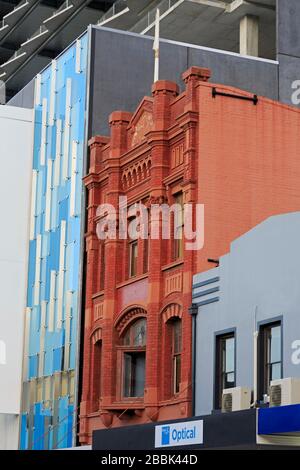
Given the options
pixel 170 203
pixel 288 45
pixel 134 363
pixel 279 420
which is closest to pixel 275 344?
pixel 279 420

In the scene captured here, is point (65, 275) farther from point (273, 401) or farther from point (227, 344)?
point (273, 401)

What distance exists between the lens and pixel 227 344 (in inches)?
1375

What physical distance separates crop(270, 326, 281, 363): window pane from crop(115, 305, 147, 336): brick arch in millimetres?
7326

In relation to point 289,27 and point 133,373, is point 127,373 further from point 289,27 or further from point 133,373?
point 289,27

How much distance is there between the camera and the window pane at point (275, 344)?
32.4m

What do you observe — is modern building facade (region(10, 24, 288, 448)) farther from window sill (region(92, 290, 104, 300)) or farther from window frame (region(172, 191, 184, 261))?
window frame (region(172, 191, 184, 261))

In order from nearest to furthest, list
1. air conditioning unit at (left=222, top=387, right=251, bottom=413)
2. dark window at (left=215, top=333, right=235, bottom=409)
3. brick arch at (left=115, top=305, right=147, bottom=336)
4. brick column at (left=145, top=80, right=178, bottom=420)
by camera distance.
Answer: air conditioning unit at (left=222, top=387, right=251, bottom=413)
dark window at (left=215, top=333, right=235, bottom=409)
brick column at (left=145, top=80, right=178, bottom=420)
brick arch at (left=115, top=305, right=147, bottom=336)

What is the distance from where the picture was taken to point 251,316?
33656mm

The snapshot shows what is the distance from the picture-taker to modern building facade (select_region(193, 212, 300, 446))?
32062mm

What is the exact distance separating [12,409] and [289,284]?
1958 cm

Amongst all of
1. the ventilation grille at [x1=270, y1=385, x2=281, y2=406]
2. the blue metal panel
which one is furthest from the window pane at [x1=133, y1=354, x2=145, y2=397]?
the blue metal panel

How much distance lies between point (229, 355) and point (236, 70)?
56.8 feet
